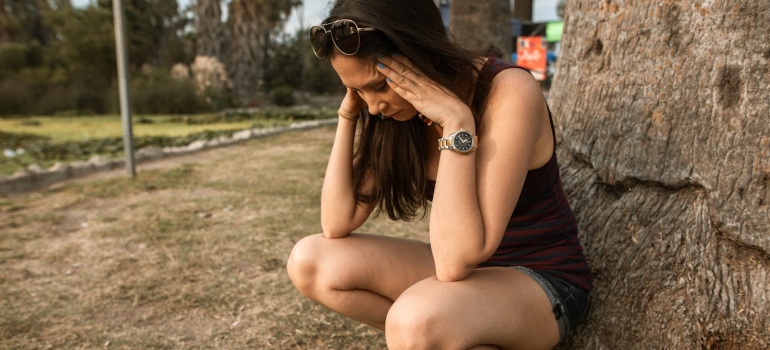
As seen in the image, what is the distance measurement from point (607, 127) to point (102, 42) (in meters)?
17.3

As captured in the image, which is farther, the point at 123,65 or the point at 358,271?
the point at 123,65

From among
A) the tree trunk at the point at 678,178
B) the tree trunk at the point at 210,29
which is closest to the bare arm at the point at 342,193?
the tree trunk at the point at 678,178

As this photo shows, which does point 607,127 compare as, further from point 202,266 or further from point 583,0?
point 202,266

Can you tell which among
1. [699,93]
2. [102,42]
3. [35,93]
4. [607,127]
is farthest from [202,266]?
[102,42]

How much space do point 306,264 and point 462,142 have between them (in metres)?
0.69

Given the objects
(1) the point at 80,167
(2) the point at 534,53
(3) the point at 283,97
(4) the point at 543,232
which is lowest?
(1) the point at 80,167

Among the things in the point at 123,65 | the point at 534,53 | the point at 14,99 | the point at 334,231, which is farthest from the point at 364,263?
the point at 14,99

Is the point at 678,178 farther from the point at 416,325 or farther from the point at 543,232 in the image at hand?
the point at 416,325

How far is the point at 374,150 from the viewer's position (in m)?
2.02

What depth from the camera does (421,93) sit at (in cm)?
171

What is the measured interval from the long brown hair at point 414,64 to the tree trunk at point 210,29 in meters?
15.9

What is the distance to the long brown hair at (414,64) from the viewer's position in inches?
65.5

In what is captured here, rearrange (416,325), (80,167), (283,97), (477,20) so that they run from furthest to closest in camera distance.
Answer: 1. (283,97)
2. (477,20)
3. (80,167)
4. (416,325)

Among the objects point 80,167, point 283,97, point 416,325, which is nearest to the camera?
point 416,325
